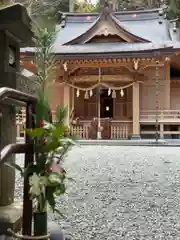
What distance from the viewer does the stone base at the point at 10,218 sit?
2.46 m

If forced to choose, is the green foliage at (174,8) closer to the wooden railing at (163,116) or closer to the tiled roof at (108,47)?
the tiled roof at (108,47)

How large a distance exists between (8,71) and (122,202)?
2.63m

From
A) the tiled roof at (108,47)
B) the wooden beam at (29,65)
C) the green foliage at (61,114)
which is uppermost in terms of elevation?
the tiled roof at (108,47)

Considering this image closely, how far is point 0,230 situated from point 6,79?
1.12 metres

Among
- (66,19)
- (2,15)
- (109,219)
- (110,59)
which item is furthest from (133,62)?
(2,15)

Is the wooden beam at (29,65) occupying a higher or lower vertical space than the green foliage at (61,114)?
higher

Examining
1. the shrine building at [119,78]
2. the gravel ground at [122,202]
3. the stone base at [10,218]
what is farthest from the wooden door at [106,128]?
the stone base at [10,218]

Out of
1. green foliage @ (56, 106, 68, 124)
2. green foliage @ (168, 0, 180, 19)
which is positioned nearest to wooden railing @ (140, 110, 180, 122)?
green foliage @ (56, 106, 68, 124)

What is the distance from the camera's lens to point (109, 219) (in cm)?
383

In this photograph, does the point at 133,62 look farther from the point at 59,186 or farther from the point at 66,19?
the point at 59,186

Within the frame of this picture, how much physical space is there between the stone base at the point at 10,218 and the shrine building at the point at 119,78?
479 inches

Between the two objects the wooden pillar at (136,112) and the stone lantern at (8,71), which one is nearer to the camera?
the stone lantern at (8,71)

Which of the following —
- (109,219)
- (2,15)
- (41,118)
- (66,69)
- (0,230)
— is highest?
(66,69)

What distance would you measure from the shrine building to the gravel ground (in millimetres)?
8243
